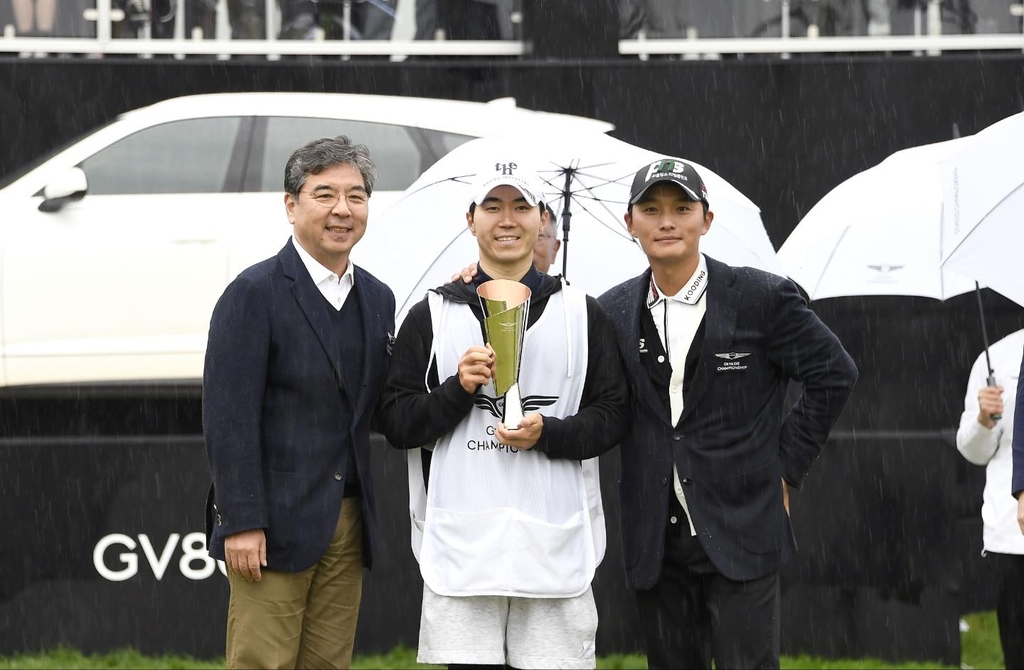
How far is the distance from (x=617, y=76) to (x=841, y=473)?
3581 millimetres

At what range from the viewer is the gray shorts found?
12.7ft

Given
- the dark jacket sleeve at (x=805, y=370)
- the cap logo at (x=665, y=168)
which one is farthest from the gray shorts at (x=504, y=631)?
the cap logo at (x=665, y=168)

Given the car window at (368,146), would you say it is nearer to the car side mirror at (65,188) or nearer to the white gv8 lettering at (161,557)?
the car side mirror at (65,188)

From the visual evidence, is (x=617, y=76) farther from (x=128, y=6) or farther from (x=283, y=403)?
(x=283, y=403)

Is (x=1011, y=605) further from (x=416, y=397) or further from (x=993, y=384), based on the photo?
(x=416, y=397)

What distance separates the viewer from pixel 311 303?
162 inches

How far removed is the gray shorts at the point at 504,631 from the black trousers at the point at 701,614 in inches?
12.8

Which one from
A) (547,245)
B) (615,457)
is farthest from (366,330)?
(615,457)

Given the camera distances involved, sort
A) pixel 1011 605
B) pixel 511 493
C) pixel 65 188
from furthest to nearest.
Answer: pixel 65 188
pixel 1011 605
pixel 511 493

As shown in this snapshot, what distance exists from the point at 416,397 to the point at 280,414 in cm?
43

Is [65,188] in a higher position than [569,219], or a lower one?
higher

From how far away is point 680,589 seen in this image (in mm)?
4160

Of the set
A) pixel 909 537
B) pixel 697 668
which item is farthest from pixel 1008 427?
pixel 697 668

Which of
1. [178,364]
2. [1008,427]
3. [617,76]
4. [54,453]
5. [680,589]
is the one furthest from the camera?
[617,76]
